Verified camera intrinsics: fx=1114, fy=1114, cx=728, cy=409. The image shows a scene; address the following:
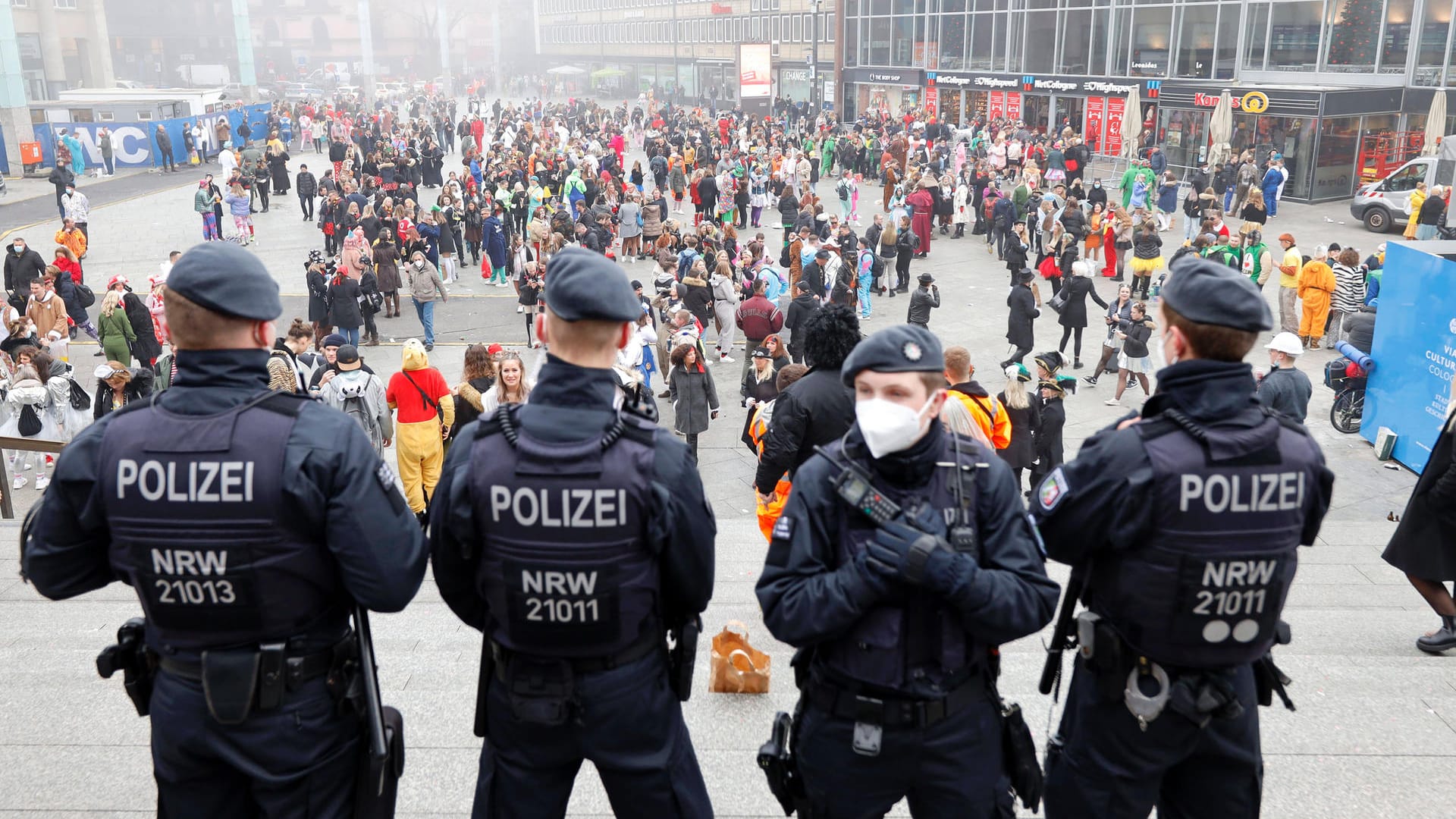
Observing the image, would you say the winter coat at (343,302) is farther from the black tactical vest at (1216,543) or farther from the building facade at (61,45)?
the building facade at (61,45)

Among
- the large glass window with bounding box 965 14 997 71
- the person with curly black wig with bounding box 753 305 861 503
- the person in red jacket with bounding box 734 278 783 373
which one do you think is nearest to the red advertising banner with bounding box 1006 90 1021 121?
the large glass window with bounding box 965 14 997 71

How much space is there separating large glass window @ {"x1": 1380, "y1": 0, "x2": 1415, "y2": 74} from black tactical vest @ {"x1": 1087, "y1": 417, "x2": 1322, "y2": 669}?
31.7 metres

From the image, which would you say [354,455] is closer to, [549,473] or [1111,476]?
[549,473]

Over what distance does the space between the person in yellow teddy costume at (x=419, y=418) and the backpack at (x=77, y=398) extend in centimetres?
371

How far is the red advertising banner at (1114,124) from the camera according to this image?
35.8 m

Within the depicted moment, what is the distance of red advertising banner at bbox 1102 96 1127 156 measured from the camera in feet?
117

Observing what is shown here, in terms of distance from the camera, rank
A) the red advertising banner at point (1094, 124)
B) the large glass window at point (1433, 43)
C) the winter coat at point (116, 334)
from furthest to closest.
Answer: the red advertising banner at point (1094, 124) → the large glass window at point (1433, 43) → the winter coat at point (116, 334)

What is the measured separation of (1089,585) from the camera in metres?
3.22

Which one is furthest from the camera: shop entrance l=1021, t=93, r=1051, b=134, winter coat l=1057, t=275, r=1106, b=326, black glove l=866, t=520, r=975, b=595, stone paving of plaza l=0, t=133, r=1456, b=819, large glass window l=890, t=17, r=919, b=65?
large glass window l=890, t=17, r=919, b=65

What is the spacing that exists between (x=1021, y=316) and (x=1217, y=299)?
39.7 ft

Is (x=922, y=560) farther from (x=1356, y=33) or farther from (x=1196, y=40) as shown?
(x=1196, y=40)

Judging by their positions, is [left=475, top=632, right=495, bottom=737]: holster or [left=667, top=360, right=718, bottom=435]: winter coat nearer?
[left=475, top=632, right=495, bottom=737]: holster

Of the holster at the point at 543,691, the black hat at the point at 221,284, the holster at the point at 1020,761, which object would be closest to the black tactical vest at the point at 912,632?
the holster at the point at 1020,761

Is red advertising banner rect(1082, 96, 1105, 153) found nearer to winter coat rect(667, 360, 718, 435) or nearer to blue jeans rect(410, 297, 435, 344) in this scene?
blue jeans rect(410, 297, 435, 344)
